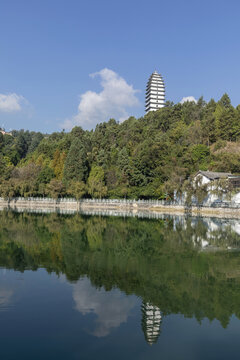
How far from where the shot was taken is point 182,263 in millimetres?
16141

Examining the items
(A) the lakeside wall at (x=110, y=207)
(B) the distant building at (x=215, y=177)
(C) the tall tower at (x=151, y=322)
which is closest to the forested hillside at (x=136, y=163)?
(A) the lakeside wall at (x=110, y=207)

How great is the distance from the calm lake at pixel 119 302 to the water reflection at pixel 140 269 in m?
0.04

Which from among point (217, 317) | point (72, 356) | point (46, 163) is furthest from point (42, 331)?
point (46, 163)

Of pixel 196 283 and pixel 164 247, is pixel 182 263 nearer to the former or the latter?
pixel 196 283

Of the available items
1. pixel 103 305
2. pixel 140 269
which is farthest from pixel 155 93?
pixel 103 305

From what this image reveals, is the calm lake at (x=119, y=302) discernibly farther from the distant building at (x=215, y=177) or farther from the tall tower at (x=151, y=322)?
the distant building at (x=215, y=177)

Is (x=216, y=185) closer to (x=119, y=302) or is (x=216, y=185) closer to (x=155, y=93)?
(x=119, y=302)

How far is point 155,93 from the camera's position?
123 m

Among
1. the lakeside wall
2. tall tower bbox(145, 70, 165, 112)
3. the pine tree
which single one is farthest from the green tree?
tall tower bbox(145, 70, 165, 112)

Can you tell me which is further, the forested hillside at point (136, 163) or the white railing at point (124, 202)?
the forested hillside at point (136, 163)

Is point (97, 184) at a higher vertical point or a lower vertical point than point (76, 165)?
lower

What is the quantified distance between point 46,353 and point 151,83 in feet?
405

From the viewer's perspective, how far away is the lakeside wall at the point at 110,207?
48.1 m

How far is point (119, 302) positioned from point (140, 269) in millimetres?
4207
